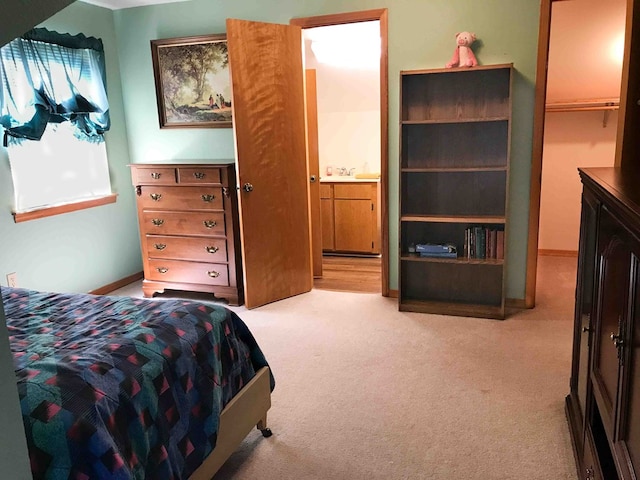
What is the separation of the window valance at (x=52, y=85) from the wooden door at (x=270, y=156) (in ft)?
4.31

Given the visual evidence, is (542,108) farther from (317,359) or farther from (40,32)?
(40,32)

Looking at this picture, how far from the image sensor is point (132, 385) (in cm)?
157

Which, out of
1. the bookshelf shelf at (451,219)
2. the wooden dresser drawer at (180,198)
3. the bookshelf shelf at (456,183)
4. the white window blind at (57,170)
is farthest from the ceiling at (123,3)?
the bookshelf shelf at (451,219)

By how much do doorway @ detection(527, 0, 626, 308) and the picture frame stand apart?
8.88 ft

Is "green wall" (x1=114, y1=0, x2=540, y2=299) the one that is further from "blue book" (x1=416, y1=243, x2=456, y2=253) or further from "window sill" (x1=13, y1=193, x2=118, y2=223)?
"window sill" (x1=13, y1=193, x2=118, y2=223)

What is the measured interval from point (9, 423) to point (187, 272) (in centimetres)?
327

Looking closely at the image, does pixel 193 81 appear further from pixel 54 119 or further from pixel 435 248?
pixel 435 248

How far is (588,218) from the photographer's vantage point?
2.02 meters

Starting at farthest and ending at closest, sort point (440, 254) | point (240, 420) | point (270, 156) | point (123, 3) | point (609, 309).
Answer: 1. point (123, 3)
2. point (270, 156)
3. point (440, 254)
4. point (240, 420)
5. point (609, 309)

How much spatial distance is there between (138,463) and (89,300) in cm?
90

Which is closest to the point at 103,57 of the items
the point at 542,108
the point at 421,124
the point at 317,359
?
the point at 421,124

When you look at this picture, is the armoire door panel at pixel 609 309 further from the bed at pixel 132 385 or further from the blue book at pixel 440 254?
the blue book at pixel 440 254

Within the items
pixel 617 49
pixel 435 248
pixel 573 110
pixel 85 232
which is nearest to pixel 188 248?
pixel 85 232

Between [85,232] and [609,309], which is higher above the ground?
[609,309]
